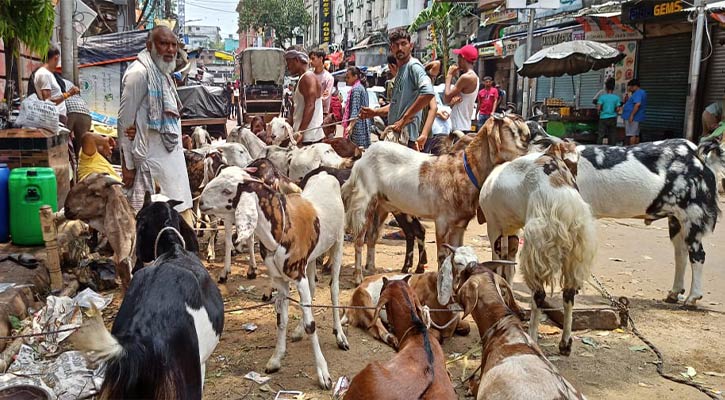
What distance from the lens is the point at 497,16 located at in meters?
26.4

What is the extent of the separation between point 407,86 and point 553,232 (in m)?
3.08

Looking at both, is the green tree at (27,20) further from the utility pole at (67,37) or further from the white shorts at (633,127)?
the white shorts at (633,127)

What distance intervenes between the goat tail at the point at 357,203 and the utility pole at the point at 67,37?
21.8 feet

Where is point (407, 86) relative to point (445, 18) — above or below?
below

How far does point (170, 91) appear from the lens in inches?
214

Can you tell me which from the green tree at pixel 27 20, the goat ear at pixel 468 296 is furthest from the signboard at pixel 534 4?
the goat ear at pixel 468 296

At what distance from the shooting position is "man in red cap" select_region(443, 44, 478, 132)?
8.23 metres

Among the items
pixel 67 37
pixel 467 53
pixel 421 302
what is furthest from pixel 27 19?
pixel 421 302

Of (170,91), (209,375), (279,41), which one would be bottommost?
(209,375)

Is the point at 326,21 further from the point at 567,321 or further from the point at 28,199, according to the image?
the point at 567,321

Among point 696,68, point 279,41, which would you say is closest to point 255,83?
point 696,68

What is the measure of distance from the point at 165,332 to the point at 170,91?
3203 mm

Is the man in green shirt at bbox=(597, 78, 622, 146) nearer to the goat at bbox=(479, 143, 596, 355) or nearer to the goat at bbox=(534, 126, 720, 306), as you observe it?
the goat at bbox=(534, 126, 720, 306)

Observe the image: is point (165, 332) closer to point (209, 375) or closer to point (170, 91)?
point (209, 375)
